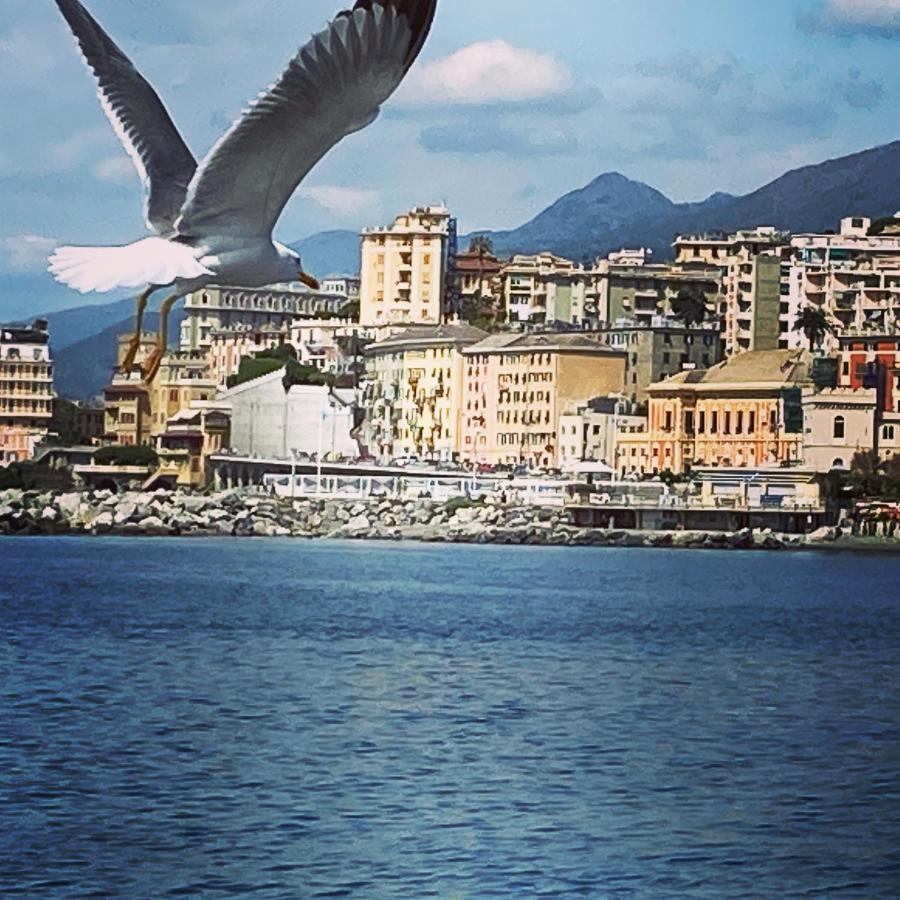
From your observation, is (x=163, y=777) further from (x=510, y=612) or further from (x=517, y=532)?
(x=517, y=532)

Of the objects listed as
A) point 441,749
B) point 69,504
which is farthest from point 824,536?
point 441,749

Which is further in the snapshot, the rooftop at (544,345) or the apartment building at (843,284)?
the apartment building at (843,284)

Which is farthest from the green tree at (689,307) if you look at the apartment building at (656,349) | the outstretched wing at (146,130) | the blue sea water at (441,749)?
the outstretched wing at (146,130)

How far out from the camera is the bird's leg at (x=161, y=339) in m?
8.18

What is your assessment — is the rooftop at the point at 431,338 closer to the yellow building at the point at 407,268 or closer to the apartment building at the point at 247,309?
the yellow building at the point at 407,268

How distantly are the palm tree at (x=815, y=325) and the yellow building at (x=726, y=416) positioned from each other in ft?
22.2

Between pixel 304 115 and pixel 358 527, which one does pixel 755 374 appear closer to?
pixel 358 527

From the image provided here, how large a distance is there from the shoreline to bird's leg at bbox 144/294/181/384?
73181 millimetres

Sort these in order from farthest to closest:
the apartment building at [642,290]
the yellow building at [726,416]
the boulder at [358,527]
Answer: the apartment building at [642,290], the yellow building at [726,416], the boulder at [358,527]

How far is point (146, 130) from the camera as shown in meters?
9.63

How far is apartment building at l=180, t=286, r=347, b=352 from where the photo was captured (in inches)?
5507

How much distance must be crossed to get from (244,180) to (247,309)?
13475 cm

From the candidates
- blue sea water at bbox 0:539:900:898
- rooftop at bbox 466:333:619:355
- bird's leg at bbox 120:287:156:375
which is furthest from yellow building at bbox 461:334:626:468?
bird's leg at bbox 120:287:156:375

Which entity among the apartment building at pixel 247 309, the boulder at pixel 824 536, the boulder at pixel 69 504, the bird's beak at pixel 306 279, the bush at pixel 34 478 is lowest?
the boulder at pixel 824 536
